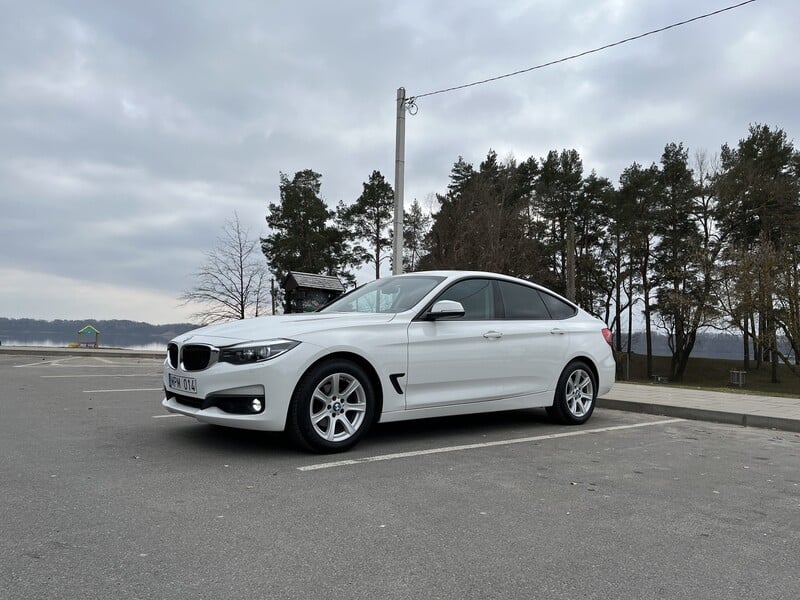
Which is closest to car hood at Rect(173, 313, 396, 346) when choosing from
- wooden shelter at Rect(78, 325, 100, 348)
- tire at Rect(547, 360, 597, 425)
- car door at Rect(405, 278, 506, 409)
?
car door at Rect(405, 278, 506, 409)

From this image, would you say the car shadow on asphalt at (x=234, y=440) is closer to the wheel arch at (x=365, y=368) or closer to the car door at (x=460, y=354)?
the wheel arch at (x=365, y=368)

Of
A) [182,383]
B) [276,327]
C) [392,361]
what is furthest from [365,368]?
[182,383]

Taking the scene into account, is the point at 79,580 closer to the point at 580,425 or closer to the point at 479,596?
the point at 479,596

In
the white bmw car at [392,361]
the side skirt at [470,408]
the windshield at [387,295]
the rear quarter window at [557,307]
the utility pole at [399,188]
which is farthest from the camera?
the utility pole at [399,188]

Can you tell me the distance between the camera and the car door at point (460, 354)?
5562 mm

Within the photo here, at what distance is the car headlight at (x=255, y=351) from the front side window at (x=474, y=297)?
5.88 ft

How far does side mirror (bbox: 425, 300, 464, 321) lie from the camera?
5.56 meters

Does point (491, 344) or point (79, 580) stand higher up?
point (491, 344)

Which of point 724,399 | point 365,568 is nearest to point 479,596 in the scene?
point 365,568

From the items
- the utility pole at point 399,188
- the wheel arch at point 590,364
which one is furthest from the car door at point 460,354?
the utility pole at point 399,188

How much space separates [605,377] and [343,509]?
476 centimetres

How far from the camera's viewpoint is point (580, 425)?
282 inches

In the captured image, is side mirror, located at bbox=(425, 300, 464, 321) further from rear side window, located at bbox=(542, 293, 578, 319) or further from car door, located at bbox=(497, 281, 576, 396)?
rear side window, located at bbox=(542, 293, 578, 319)

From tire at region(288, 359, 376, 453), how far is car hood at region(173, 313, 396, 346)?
0.34m
